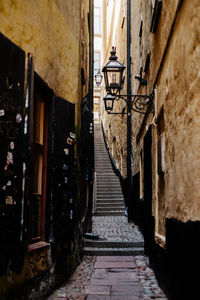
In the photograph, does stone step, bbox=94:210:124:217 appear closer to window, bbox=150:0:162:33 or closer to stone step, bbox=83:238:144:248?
stone step, bbox=83:238:144:248

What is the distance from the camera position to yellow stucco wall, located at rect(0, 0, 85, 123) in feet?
12.0

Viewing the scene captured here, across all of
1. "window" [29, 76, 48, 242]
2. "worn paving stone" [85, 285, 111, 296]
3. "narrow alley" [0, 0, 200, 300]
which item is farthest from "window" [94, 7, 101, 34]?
"worn paving stone" [85, 285, 111, 296]

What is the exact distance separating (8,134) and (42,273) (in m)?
1.85

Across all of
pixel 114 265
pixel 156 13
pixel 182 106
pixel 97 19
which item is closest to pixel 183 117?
pixel 182 106

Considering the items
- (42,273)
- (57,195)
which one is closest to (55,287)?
(42,273)

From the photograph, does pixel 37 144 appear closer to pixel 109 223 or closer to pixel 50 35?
pixel 50 35

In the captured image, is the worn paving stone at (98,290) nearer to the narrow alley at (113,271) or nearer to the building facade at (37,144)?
the narrow alley at (113,271)

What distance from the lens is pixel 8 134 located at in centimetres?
340

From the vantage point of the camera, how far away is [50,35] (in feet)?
15.9

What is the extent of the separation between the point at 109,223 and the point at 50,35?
7.04m

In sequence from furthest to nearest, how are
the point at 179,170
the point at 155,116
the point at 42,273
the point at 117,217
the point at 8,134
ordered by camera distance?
the point at 117,217, the point at 155,116, the point at 42,273, the point at 179,170, the point at 8,134

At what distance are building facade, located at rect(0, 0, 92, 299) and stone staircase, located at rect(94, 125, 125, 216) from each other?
6.41m

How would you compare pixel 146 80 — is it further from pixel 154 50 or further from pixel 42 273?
pixel 42 273

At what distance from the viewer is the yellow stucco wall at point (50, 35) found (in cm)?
366
